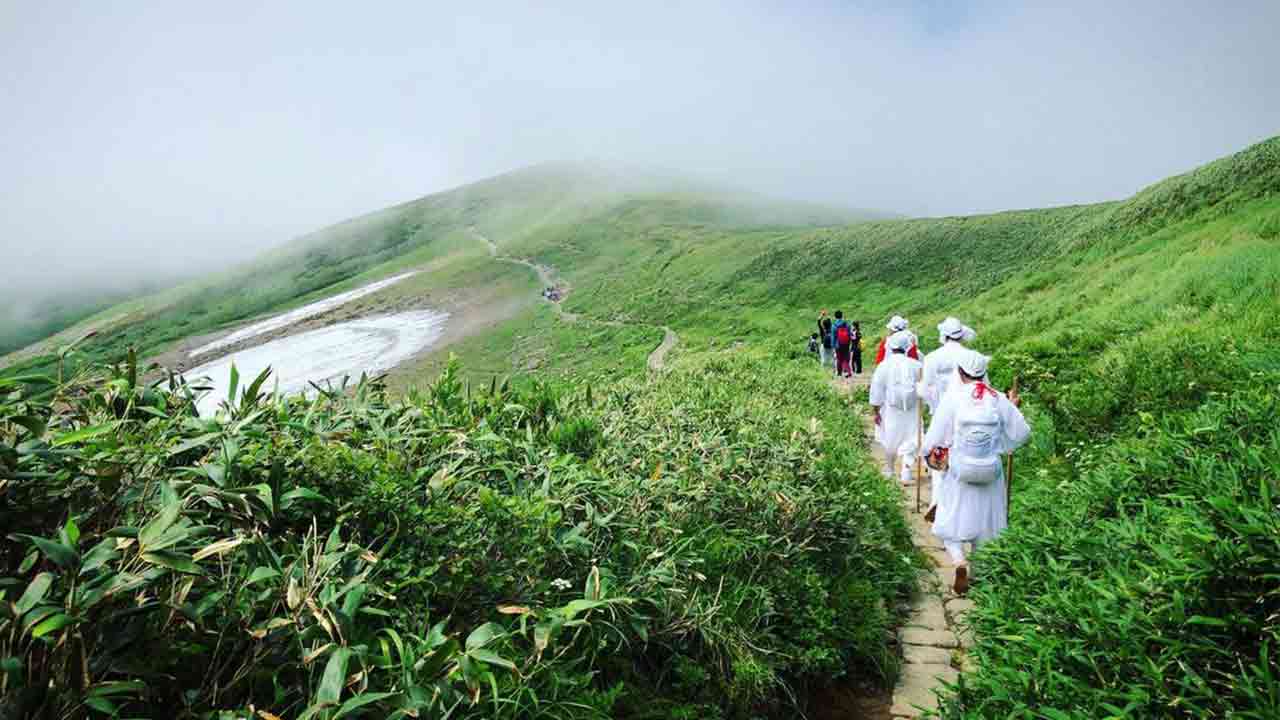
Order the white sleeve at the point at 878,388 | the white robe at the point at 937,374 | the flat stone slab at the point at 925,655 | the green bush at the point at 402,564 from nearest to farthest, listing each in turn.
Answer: the green bush at the point at 402,564 < the flat stone slab at the point at 925,655 < the white robe at the point at 937,374 < the white sleeve at the point at 878,388

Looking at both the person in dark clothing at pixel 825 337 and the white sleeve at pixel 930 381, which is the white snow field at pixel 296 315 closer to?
the person in dark clothing at pixel 825 337

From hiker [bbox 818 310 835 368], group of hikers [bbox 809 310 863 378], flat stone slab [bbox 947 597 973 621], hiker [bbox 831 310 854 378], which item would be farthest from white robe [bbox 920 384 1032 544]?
hiker [bbox 818 310 835 368]

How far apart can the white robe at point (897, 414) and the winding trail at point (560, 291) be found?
9.66 metres

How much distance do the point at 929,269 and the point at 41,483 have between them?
157 ft

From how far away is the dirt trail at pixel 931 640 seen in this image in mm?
4984

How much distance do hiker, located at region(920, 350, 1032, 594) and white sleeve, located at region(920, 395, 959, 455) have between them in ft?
0.07

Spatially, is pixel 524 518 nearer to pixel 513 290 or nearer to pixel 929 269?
pixel 929 269

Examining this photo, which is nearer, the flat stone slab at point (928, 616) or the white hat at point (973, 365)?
the flat stone slab at point (928, 616)

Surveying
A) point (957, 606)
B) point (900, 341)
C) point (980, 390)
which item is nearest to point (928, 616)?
point (957, 606)

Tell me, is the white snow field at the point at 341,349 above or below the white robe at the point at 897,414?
below

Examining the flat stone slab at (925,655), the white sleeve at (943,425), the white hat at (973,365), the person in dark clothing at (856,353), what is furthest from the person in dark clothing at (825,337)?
the flat stone slab at (925,655)

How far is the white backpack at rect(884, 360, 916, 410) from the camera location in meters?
10.1

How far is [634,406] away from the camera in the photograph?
24.6 feet

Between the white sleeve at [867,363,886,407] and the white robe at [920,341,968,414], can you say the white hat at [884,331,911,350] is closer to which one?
the white sleeve at [867,363,886,407]
